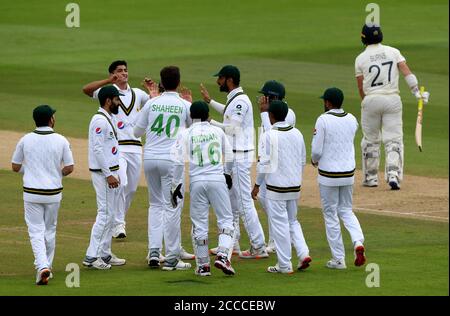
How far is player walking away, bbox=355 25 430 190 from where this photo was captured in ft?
69.1

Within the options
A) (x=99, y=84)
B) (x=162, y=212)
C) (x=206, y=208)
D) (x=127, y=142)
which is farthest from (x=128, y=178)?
(x=206, y=208)

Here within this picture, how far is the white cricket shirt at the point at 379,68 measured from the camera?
69.0 ft

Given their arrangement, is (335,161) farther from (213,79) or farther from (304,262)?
(213,79)

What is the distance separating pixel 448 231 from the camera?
17.7m

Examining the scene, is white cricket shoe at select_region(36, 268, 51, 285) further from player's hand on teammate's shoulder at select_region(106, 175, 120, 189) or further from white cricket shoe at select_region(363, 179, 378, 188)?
white cricket shoe at select_region(363, 179, 378, 188)

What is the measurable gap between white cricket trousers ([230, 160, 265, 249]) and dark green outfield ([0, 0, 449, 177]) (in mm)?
6947

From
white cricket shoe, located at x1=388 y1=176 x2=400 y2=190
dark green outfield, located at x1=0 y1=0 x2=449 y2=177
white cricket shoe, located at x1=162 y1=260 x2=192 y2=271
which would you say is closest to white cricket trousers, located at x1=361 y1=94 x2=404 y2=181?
white cricket shoe, located at x1=388 y1=176 x2=400 y2=190

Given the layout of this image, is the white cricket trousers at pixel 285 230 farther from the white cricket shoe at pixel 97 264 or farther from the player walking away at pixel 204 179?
the white cricket shoe at pixel 97 264

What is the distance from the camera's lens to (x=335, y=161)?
1543 cm

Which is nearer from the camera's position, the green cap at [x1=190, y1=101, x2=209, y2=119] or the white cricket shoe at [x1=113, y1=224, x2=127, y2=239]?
the green cap at [x1=190, y1=101, x2=209, y2=119]

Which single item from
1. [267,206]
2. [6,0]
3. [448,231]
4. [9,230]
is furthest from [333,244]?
[6,0]

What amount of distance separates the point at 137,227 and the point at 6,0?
29822mm

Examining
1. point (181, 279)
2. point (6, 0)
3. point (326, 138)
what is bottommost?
point (181, 279)
